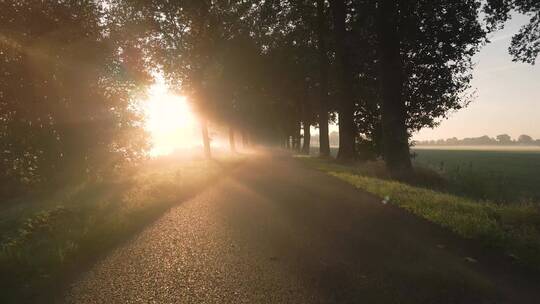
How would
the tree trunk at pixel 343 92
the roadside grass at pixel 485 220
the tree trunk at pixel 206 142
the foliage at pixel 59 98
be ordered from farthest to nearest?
the tree trunk at pixel 206 142 → the tree trunk at pixel 343 92 → the foliage at pixel 59 98 → the roadside grass at pixel 485 220

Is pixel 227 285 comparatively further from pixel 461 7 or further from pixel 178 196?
pixel 461 7

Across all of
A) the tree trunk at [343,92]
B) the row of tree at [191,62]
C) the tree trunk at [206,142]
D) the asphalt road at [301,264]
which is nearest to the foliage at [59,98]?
the row of tree at [191,62]

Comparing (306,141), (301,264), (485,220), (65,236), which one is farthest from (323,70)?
(301,264)

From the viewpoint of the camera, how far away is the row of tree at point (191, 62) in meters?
14.8

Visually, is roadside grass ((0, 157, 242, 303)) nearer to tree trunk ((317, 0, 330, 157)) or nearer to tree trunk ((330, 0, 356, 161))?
tree trunk ((330, 0, 356, 161))

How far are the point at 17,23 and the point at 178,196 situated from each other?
1047 centimetres

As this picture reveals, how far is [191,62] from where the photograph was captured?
1081 inches

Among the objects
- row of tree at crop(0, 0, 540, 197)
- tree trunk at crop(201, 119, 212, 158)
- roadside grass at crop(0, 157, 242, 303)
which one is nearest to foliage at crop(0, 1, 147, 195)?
row of tree at crop(0, 0, 540, 197)

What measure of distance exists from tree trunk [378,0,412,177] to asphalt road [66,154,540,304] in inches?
266

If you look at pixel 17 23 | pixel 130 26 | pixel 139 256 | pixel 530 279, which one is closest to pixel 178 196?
pixel 139 256

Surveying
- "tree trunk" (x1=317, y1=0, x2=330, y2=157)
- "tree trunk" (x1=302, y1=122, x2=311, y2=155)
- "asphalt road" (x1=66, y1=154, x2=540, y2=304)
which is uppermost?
"tree trunk" (x1=317, y1=0, x2=330, y2=157)

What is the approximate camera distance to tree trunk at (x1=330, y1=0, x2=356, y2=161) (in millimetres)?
22141

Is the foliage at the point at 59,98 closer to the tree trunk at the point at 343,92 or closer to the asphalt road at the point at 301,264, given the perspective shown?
the asphalt road at the point at 301,264

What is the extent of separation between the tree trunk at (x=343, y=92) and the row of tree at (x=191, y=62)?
0.06m
